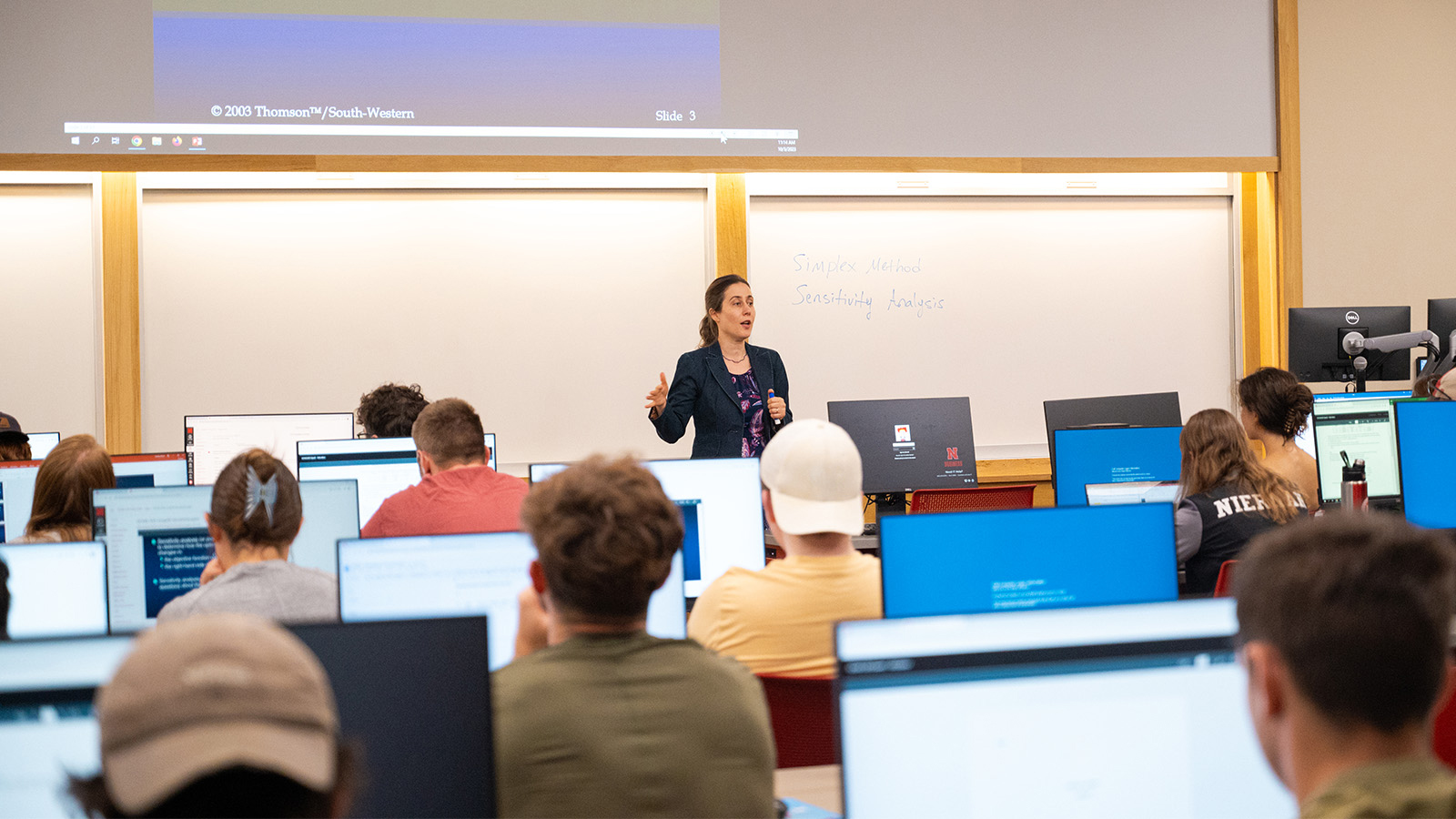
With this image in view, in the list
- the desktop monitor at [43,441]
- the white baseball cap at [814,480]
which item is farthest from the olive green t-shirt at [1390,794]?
the desktop monitor at [43,441]

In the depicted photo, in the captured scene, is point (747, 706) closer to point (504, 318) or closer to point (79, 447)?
point (79, 447)

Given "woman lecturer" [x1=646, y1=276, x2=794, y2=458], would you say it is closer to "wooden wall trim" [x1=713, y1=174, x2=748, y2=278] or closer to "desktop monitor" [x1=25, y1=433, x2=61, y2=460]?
"wooden wall trim" [x1=713, y1=174, x2=748, y2=278]

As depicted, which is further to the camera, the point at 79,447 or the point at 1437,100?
the point at 1437,100

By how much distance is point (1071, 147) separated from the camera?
6168 mm

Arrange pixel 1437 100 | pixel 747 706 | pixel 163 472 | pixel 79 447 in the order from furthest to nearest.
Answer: pixel 1437 100 < pixel 163 472 < pixel 79 447 < pixel 747 706

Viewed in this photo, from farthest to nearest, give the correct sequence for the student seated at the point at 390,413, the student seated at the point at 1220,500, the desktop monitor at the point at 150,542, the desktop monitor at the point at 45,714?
the student seated at the point at 390,413
the student seated at the point at 1220,500
the desktop monitor at the point at 150,542
the desktop monitor at the point at 45,714

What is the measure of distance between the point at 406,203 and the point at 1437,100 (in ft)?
20.4

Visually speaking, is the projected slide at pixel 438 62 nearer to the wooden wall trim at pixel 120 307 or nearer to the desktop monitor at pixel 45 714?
the wooden wall trim at pixel 120 307

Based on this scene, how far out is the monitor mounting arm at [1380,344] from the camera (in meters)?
4.59

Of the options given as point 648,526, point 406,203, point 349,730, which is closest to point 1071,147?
point 406,203

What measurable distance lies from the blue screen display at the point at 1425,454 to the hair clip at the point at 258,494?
3.02m

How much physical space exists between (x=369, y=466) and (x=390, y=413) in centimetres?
40

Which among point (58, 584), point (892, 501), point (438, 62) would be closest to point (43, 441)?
point (438, 62)

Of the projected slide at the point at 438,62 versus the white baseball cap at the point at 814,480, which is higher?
the projected slide at the point at 438,62
